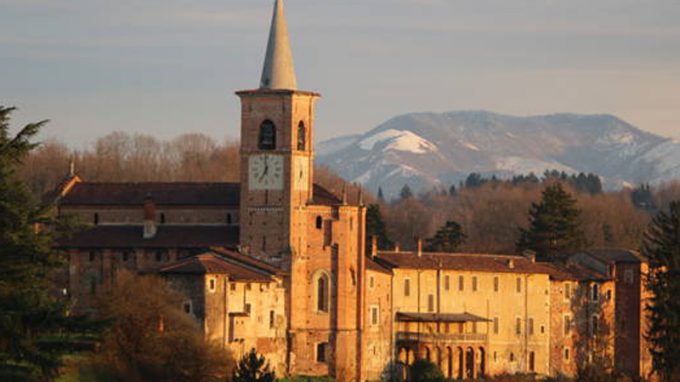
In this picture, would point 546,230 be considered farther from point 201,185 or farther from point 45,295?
point 45,295

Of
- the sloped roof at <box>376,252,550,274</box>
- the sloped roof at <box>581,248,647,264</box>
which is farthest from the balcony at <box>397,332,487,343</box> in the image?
the sloped roof at <box>581,248,647,264</box>

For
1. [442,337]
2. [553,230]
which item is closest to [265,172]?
[442,337]

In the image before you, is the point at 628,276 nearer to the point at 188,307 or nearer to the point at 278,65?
the point at 278,65

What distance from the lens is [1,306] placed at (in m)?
40.7

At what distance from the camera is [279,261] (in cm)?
8600

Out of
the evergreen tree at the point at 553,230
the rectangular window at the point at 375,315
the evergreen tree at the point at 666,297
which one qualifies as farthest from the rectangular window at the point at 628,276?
the rectangular window at the point at 375,315

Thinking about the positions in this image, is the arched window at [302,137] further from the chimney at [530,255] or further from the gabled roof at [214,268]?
the chimney at [530,255]

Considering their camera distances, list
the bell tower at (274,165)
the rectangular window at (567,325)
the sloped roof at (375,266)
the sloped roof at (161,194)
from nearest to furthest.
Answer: the bell tower at (274,165), the sloped roof at (161,194), the sloped roof at (375,266), the rectangular window at (567,325)

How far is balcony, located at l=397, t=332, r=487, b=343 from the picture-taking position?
92994 millimetres

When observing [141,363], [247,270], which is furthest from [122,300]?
[247,270]

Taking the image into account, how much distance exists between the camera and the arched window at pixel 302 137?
87750mm

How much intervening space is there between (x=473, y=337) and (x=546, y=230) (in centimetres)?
1721

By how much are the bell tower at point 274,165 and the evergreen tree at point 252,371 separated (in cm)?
953

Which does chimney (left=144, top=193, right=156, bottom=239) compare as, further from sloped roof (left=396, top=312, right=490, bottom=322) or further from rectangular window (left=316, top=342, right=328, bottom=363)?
sloped roof (left=396, top=312, right=490, bottom=322)
